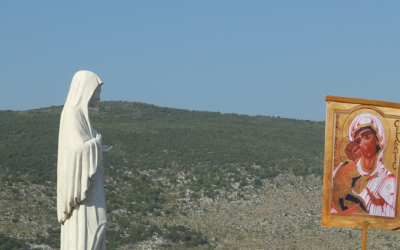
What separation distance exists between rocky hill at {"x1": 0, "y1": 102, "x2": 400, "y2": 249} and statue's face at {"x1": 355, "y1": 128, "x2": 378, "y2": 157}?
1863cm

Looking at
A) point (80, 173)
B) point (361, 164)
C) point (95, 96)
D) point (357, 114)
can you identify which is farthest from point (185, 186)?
point (80, 173)

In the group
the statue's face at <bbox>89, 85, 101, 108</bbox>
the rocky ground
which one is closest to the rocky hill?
the rocky ground

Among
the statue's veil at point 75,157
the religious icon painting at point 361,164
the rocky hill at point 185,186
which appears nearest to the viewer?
the statue's veil at point 75,157

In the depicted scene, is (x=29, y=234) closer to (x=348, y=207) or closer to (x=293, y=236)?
(x=293, y=236)

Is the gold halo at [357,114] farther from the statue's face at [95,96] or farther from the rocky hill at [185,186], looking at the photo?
the rocky hill at [185,186]

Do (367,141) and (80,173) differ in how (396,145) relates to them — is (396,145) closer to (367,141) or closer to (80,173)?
(367,141)

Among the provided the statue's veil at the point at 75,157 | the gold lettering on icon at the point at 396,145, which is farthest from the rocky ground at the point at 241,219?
the statue's veil at the point at 75,157

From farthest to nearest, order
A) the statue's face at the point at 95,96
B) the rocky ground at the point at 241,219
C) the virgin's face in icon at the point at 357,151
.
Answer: the rocky ground at the point at 241,219 → the virgin's face in icon at the point at 357,151 → the statue's face at the point at 95,96

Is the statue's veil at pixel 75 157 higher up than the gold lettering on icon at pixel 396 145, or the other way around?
the gold lettering on icon at pixel 396 145

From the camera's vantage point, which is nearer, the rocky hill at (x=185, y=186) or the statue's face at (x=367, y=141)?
the statue's face at (x=367, y=141)

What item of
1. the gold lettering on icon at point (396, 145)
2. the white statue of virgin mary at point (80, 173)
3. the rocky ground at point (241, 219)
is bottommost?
the rocky ground at point (241, 219)

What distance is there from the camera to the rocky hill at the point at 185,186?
26.6 metres

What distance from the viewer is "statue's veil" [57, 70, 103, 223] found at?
599 centimetres

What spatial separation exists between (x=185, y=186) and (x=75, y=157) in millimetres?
31564
